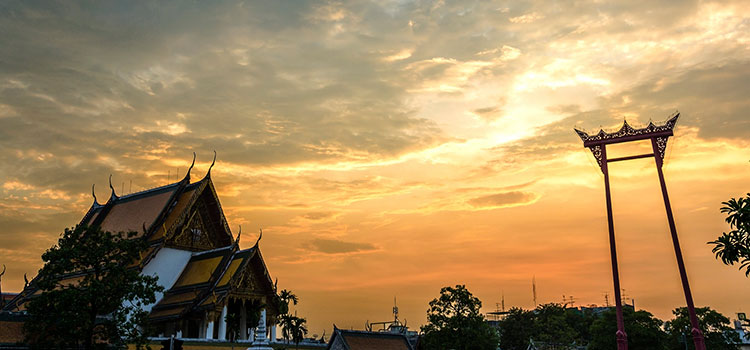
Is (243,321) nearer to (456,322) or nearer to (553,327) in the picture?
(456,322)

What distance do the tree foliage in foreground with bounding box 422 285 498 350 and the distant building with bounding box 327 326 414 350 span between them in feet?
6.83

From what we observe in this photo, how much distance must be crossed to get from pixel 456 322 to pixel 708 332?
24500 mm

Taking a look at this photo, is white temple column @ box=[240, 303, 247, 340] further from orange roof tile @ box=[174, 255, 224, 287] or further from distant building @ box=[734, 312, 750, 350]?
distant building @ box=[734, 312, 750, 350]

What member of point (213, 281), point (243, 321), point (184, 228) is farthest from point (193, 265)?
point (243, 321)

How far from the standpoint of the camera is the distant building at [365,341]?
123ft

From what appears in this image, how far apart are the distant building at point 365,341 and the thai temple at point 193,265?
388cm

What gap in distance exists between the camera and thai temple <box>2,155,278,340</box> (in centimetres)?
3431

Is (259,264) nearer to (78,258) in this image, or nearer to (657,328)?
(78,258)

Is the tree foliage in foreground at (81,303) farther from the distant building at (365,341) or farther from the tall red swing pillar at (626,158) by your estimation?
the tall red swing pillar at (626,158)

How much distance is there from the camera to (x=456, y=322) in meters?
42.3

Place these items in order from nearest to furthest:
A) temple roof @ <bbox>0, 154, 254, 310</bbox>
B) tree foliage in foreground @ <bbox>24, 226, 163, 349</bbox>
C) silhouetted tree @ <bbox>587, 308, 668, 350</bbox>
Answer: tree foliage in foreground @ <bbox>24, 226, 163, 349</bbox> → temple roof @ <bbox>0, 154, 254, 310</bbox> → silhouetted tree @ <bbox>587, 308, 668, 350</bbox>

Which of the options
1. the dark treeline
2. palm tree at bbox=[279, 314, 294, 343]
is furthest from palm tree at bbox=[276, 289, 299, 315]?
the dark treeline

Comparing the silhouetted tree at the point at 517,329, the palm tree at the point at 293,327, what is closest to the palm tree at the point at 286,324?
the palm tree at the point at 293,327

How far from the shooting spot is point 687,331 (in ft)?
174
